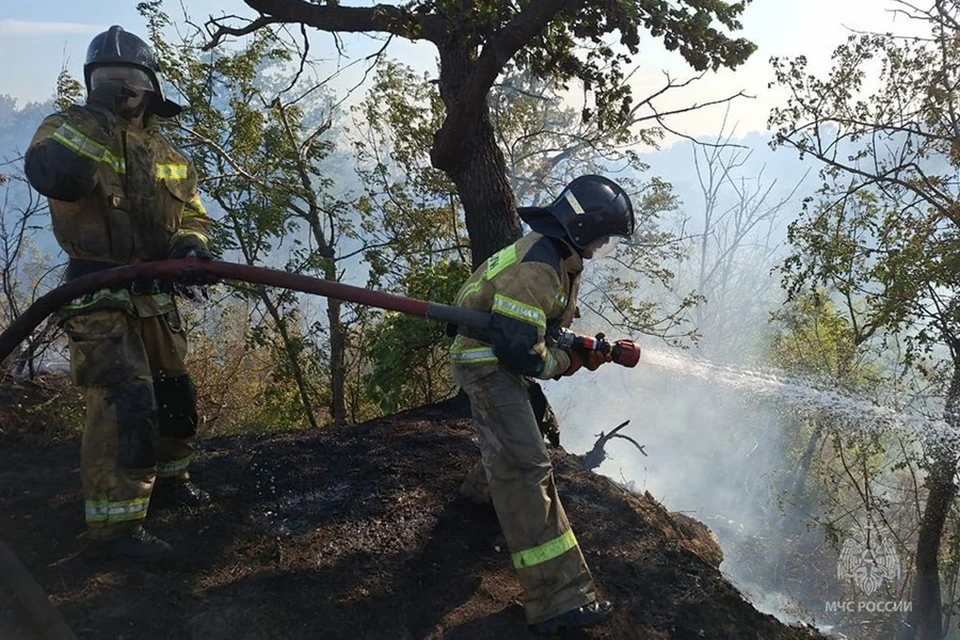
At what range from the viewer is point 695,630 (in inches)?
117

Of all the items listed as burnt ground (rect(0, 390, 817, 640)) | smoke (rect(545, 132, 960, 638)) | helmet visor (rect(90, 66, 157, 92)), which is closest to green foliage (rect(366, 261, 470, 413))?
burnt ground (rect(0, 390, 817, 640))

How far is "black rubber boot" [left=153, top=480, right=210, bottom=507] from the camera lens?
11.3ft

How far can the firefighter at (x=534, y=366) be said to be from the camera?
268 cm

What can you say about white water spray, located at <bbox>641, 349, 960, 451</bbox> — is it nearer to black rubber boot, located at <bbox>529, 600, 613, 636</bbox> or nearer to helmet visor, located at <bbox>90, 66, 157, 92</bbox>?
black rubber boot, located at <bbox>529, 600, 613, 636</bbox>

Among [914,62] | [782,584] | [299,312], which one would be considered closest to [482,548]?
[299,312]

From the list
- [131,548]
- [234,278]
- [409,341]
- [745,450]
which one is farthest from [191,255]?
[745,450]

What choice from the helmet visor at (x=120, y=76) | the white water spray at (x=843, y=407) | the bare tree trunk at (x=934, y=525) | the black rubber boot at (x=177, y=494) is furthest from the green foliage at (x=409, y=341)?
the bare tree trunk at (x=934, y=525)

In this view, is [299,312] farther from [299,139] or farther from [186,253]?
[186,253]

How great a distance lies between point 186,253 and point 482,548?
2.13 metres

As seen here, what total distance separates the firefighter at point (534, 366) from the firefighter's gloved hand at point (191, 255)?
1160mm

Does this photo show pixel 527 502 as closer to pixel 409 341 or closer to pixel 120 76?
pixel 120 76

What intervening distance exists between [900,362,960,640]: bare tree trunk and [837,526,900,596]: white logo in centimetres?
359

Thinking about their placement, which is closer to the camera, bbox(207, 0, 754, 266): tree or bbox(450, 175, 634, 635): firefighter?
bbox(450, 175, 634, 635): firefighter

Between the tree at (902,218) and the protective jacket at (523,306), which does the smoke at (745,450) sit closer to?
the tree at (902,218)
